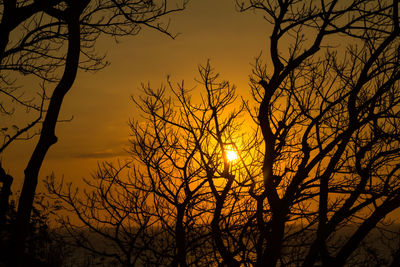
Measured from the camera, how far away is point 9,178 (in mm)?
5949

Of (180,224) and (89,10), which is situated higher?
(89,10)

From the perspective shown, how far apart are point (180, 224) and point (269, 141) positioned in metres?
4.47

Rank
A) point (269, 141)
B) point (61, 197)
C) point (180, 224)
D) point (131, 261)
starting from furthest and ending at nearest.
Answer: point (61, 197), point (131, 261), point (180, 224), point (269, 141)

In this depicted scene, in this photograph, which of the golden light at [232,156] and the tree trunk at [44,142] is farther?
the golden light at [232,156]

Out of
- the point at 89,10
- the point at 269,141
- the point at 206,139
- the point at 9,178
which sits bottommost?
the point at 9,178

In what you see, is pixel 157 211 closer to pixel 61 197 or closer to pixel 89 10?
pixel 61 197

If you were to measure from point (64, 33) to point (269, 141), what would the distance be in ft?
15.7

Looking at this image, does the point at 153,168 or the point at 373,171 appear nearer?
the point at 373,171

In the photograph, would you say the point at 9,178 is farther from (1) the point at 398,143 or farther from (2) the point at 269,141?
(1) the point at 398,143

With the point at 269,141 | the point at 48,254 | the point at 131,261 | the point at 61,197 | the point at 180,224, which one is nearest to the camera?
the point at 269,141

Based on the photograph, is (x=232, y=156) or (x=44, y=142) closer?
(x=44, y=142)

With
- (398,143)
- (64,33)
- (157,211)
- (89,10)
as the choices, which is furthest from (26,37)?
(398,143)

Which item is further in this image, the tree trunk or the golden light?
the golden light

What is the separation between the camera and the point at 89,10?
7.77 meters
